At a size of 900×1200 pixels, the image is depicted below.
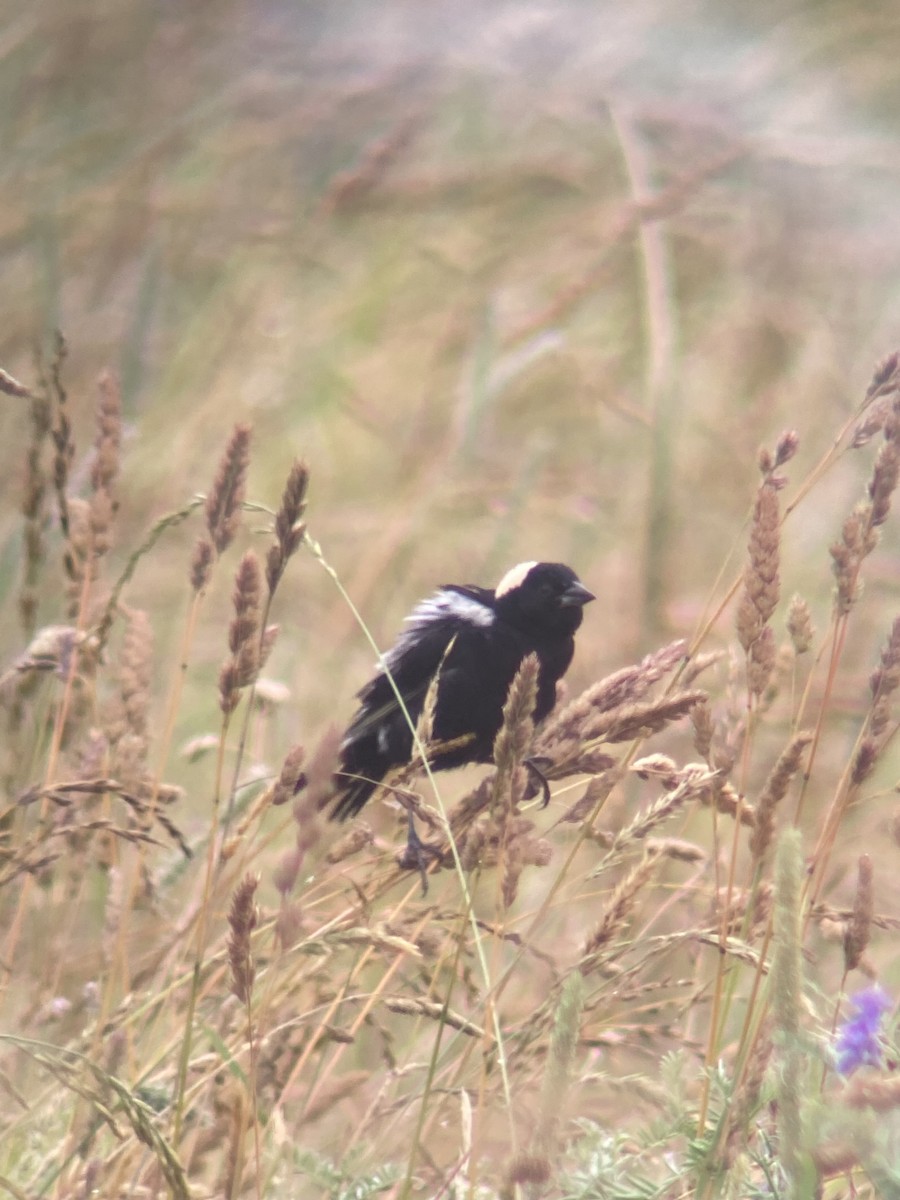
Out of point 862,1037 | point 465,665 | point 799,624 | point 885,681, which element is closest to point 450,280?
point 465,665

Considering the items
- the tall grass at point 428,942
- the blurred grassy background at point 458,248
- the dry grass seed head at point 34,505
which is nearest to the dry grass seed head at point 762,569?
the tall grass at point 428,942

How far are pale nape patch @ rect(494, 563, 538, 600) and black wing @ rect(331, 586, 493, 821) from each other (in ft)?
0.25

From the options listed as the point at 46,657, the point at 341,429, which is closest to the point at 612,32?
the point at 341,429

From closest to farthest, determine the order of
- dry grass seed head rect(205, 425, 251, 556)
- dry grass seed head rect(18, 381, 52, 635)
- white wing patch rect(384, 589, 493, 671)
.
A: dry grass seed head rect(205, 425, 251, 556)
dry grass seed head rect(18, 381, 52, 635)
white wing patch rect(384, 589, 493, 671)

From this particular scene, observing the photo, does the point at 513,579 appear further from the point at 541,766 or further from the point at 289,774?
the point at 289,774

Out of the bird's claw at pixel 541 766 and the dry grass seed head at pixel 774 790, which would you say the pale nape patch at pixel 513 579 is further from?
the dry grass seed head at pixel 774 790

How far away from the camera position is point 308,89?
3.14 m

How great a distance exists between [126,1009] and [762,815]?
59 centimetres

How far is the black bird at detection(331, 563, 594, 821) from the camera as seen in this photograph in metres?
2.02

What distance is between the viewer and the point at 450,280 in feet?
11.7

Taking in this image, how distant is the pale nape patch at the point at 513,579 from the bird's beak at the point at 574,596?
72 millimetres

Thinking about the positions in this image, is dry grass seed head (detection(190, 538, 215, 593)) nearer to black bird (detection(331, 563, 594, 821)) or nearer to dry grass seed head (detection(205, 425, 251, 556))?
dry grass seed head (detection(205, 425, 251, 556))

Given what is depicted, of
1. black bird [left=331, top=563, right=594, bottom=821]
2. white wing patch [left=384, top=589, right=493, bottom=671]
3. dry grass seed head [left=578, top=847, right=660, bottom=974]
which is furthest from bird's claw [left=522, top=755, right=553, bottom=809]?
white wing patch [left=384, top=589, right=493, bottom=671]

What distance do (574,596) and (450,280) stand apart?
4.87 feet
